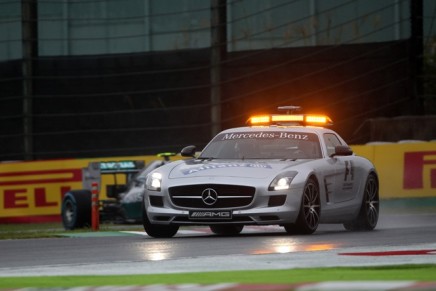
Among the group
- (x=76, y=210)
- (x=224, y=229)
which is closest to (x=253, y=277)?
(x=224, y=229)

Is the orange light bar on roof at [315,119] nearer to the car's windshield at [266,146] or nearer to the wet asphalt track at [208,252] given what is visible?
the car's windshield at [266,146]

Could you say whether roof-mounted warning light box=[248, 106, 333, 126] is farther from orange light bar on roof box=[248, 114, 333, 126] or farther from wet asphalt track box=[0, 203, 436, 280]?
wet asphalt track box=[0, 203, 436, 280]

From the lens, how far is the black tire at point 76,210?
1047 inches

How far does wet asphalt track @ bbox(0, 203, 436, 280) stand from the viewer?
12580 mm

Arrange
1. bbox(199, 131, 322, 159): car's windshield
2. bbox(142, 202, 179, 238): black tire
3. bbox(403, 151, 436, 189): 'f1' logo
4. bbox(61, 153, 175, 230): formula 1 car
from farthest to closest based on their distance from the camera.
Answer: bbox(403, 151, 436, 189): 'f1' logo < bbox(61, 153, 175, 230): formula 1 car < bbox(199, 131, 322, 159): car's windshield < bbox(142, 202, 179, 238): black tire

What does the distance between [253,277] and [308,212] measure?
715 cm

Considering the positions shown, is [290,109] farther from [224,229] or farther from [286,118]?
[224,229]

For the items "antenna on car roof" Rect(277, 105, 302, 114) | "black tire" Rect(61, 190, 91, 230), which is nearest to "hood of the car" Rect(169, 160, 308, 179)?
"antenna on car roof" Rect(277, 105, 302, 114)

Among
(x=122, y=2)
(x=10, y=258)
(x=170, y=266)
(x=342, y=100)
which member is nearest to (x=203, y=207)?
(x=10, y=258)

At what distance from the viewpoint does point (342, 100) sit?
29500mm

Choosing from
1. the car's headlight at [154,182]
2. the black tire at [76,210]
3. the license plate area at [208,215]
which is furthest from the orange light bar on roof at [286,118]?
the black tire at [76,210]

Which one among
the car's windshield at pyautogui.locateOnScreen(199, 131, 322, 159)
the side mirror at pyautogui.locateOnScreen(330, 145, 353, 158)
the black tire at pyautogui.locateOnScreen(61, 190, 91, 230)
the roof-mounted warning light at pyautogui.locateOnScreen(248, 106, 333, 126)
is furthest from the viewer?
the black tire at pyautogui.locateOnScreen(61, 190, 91, 230)

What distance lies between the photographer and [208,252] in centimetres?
1483

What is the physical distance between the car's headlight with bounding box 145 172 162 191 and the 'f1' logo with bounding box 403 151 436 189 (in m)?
10.1
